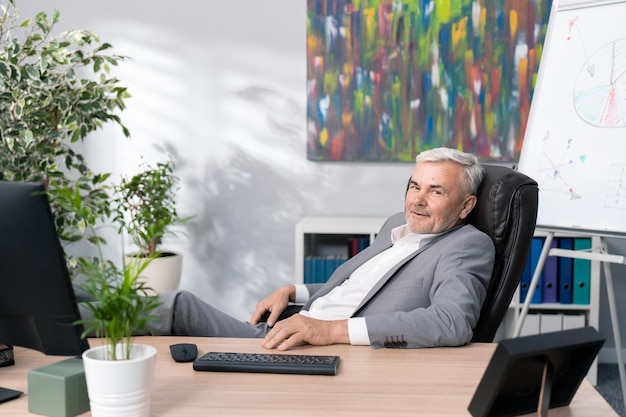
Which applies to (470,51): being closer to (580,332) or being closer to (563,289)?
(563,289)

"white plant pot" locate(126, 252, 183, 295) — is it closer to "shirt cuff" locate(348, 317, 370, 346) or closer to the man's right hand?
the man's right hand

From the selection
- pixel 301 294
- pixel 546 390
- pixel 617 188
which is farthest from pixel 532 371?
pixel 617 188

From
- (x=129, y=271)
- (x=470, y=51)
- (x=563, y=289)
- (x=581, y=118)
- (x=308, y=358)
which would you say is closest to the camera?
(x=129, y=271)

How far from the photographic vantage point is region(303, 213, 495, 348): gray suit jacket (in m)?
1.59

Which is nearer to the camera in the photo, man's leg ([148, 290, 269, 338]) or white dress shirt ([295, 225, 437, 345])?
man's leg ([148, 290, 269, 338])

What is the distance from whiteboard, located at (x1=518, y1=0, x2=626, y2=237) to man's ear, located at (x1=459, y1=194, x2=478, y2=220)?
2.42ft

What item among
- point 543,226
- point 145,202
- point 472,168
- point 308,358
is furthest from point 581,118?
point 145,202

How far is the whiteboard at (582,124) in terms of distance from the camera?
264 cm

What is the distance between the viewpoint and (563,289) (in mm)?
3381

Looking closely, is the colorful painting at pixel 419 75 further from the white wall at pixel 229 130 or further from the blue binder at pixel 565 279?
the blue binder at pixel 565 279

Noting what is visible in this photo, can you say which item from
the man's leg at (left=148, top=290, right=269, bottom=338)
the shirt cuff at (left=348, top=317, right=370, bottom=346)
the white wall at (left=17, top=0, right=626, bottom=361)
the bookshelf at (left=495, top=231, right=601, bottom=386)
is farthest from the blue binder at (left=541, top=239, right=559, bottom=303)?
the shirt cuff at (left=348, top=317, right=370, bottom=346)

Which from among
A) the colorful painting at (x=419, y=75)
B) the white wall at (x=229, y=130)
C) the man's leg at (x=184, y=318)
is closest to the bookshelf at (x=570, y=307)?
the colorful painting at (x=419, y=75)

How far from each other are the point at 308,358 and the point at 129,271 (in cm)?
48

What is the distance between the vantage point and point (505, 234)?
2.00 metres
